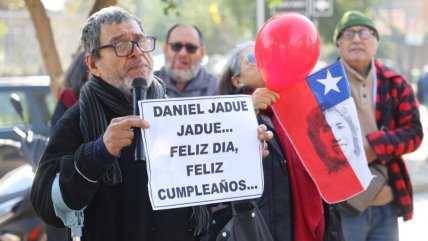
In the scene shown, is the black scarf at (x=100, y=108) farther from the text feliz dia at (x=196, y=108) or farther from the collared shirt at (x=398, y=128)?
the collared shirt at (x=398, y=128)

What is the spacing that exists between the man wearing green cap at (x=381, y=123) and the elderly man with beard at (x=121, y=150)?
59.2 inches

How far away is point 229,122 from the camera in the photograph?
2527mm

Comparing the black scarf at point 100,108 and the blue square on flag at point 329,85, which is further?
the blue square on flag at point 329,85

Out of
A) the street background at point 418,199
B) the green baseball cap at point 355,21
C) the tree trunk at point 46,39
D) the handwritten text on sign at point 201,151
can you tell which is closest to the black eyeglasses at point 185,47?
the tree trunk at point 46,39

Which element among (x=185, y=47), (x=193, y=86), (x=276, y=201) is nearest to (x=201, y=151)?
(x=276, y=201)

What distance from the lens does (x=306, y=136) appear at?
2924 mm

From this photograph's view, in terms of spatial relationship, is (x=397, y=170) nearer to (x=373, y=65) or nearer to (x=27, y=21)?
(x=373, y=65)

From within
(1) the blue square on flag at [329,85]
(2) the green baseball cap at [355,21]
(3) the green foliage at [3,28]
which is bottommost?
(1) the blue square on flag at [329,85]

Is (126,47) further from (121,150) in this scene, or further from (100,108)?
(121,150)

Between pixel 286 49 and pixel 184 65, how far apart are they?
7.23 feet

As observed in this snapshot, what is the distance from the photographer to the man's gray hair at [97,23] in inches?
101

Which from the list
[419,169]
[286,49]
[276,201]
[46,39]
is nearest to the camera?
[286,49]

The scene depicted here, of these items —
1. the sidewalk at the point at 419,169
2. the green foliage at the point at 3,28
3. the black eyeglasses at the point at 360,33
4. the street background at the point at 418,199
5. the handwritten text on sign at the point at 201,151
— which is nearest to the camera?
the handwritten text on sign at the point at 201,151

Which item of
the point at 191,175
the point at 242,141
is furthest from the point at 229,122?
the point at 191,175
